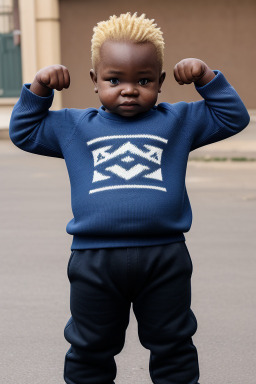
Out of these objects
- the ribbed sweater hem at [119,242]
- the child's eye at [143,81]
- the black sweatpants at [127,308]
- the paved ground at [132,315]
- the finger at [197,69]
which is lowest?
the paved ground at [132,315]

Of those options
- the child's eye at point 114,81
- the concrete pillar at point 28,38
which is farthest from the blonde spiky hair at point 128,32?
the concrete pillar at point 28,38

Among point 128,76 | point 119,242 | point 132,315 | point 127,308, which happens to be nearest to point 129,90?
point 128,76

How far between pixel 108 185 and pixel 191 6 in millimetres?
15310

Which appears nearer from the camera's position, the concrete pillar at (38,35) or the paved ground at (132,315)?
the paved ground at (132,315)

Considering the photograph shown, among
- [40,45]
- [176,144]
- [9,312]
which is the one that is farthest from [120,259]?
[40,45]

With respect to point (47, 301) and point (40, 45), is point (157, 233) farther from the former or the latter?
point (40, 45)

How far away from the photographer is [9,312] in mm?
4410

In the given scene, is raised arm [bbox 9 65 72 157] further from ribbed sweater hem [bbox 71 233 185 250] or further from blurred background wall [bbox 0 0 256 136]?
blurred background wall [bbox 0 0 256 136]

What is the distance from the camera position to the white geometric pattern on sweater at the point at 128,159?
2580 millimetres

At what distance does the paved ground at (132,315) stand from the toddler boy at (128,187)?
923 millimetres

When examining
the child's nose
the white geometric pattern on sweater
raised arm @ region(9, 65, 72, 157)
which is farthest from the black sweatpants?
the child's nose

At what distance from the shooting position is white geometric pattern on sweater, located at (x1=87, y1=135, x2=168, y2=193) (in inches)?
102

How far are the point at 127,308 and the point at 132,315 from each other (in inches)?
70.9

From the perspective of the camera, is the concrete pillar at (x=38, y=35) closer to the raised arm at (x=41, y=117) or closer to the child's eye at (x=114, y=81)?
the raised arm at (x=41, y=117)
